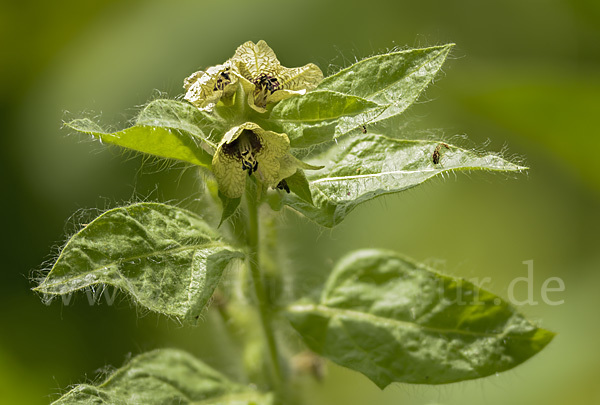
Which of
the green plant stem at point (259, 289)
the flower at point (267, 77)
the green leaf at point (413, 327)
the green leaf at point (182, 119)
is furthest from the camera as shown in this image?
the green leaf at point (413, 327)

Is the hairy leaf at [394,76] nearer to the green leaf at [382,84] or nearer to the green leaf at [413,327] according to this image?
the green leaf at [382,84]

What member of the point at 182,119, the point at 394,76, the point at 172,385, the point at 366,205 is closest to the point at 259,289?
the point at 172,385

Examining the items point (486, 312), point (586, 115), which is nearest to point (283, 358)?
point (486, 312)

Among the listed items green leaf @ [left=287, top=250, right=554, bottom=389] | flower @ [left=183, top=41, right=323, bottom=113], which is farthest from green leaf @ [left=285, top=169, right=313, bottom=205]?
green leaf @ [left=287, top=250, right=554, bottom=389]

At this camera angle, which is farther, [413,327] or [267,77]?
[413,327]

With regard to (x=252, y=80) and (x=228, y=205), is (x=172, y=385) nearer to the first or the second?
(x=228, y=205)

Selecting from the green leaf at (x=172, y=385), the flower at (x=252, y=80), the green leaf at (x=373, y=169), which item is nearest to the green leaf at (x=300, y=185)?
the green leaf at (x=373, y=169)
